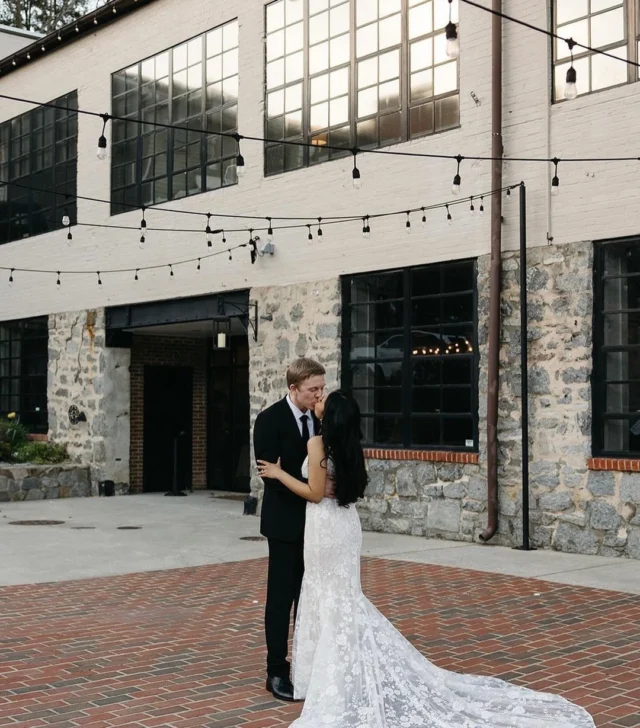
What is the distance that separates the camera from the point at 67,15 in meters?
29.5

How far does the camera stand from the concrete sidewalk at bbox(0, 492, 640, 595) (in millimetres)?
9258

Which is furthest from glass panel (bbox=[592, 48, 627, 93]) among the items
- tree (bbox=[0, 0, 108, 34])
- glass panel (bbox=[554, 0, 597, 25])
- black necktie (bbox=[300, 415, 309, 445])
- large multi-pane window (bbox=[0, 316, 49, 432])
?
tree (bbox=[0, 0, 108, 34])

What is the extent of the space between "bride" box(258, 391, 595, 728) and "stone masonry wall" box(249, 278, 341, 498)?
7.73 metres

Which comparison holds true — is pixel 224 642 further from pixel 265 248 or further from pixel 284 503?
pixel 265 248

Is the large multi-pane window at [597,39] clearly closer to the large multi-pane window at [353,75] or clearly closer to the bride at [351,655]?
the large multi-pane window at [353,75]

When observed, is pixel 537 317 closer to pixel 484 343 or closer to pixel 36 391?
pixel 484 343

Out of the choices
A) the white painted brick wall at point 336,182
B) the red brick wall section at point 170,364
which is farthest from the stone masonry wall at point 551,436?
the red brick wall section at point 170,364

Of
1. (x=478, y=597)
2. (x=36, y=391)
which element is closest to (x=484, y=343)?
(x=478, y=597)

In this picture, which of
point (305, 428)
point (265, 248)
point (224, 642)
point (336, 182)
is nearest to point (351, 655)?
point (305, 428)

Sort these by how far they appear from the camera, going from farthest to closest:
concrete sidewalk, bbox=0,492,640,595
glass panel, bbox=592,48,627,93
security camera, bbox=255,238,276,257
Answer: security camera, bbox=255,238,276,257
glass panel, bbox=592,48,627,93
concrete sidewalk, bbox=0,492,640,595

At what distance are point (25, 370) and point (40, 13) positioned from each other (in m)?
14.8

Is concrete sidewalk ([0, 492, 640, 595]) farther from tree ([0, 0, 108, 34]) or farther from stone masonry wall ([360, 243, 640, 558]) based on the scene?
tree ([0, 0, 108, 34])

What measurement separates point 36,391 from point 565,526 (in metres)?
11.7

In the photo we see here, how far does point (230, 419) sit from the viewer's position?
1827 centimetres
